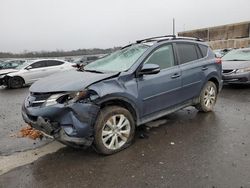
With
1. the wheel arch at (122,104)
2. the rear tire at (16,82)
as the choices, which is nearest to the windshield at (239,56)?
the wheel arch at (122,104)

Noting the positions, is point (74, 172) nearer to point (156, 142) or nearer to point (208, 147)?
point (156, 142)

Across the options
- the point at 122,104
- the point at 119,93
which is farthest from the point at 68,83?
the point at 122,104

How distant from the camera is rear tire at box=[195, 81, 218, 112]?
586 cm

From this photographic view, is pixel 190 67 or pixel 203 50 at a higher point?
pixel 203 50

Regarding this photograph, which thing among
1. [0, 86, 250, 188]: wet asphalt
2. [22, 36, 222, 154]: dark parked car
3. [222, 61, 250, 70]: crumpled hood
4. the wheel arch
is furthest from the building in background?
the wheel arch

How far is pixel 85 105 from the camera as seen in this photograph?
146 inches

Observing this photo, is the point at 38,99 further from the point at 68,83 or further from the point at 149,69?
the point at 149,69

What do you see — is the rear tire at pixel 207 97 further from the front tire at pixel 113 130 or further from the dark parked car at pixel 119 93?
the front tire at pixel 113 130

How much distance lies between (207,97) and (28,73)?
9.94 meters

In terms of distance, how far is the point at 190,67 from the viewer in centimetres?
538

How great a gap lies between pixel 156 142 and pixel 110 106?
111cm

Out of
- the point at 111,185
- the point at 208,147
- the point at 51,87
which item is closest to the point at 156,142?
the point at 208,147

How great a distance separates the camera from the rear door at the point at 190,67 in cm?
525

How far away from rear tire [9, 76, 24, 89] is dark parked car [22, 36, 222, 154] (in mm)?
8829
